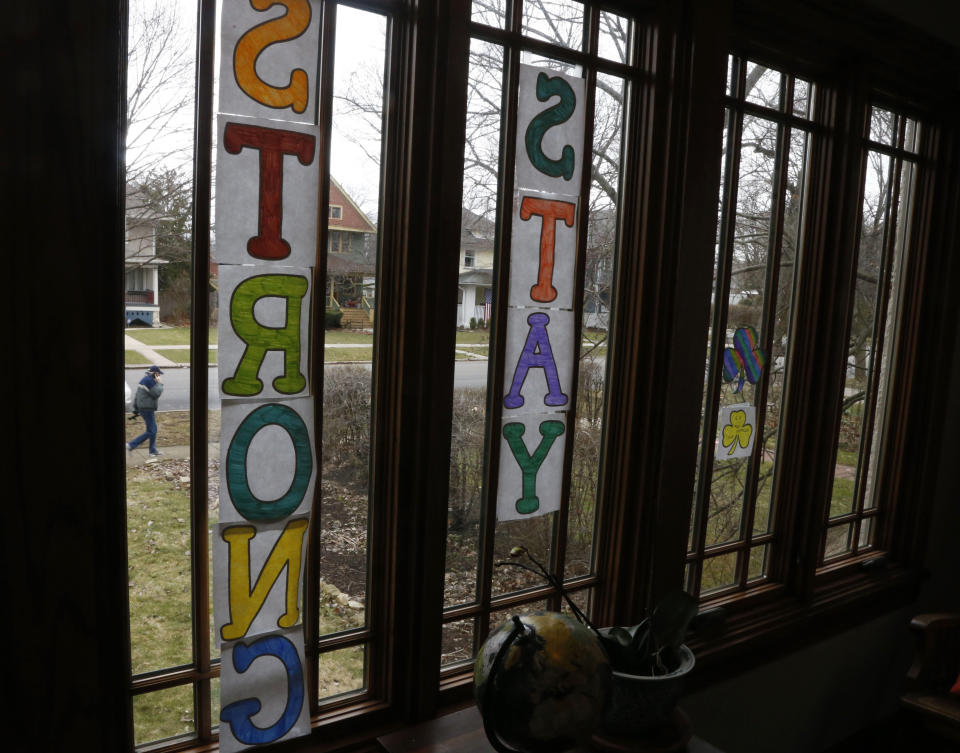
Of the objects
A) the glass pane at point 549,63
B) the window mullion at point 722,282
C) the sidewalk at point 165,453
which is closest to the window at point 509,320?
the glass pane at point 549,63

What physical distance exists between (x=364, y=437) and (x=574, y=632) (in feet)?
2.17

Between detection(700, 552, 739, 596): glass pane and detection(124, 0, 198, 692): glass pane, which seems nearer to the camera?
detection(124, 0, 198, 692): glass pane

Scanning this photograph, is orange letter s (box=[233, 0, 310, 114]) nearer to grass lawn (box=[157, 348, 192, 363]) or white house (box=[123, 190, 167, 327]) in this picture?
white house (box=[123, 190, 167, 327])

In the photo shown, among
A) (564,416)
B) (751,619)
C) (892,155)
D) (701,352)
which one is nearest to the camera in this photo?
(564,416)

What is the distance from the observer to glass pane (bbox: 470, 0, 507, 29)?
1635 mm

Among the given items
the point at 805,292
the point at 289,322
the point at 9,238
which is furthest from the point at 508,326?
the point at 805,292

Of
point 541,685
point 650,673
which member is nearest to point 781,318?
point 650,673

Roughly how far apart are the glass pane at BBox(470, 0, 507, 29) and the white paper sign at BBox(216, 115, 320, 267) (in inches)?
19.8

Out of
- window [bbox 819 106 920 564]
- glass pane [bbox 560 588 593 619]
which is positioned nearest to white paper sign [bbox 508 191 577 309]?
glass pane [bbox 560 588 593 619]

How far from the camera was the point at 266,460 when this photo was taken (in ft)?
4.71

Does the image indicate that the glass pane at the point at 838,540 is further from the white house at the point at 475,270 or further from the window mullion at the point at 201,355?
the window mullion at the point at 201,355

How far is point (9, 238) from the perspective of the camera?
3.51 ft

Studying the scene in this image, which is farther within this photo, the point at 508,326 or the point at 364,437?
the point at 508,326

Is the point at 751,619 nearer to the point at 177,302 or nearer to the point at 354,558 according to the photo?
the point at 354,558
